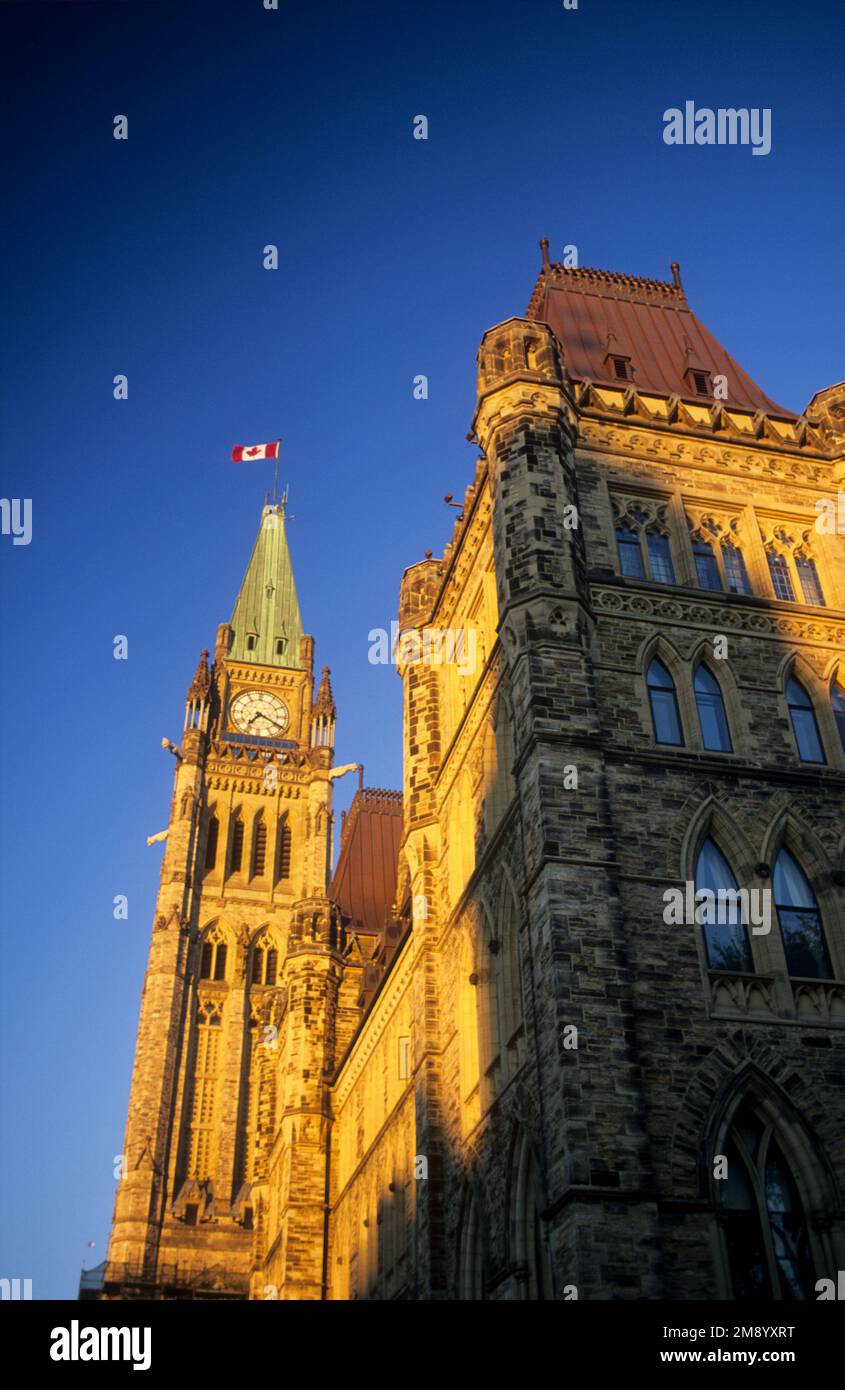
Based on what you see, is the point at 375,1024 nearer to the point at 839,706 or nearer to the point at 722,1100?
the point at 839,706

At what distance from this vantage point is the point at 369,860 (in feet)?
177

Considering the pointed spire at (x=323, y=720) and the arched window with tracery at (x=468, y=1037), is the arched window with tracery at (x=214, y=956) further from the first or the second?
the arched window with tracery at (x=468, y=1037)

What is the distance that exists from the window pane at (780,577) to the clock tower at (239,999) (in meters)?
21.7

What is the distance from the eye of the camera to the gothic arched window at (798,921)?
69.2 ft

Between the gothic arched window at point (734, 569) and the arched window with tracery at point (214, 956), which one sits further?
the arched window with tracery at point (214, 956)

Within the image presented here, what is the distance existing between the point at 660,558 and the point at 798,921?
750cm

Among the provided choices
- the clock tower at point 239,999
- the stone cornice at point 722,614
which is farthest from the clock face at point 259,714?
the stone cornice at point 722,614

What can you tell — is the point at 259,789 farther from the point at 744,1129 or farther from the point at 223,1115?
the point at 744,1129

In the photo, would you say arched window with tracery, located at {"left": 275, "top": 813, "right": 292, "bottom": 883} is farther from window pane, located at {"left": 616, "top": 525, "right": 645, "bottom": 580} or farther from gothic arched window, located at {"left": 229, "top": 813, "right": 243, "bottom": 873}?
window pane, located at {"left": 616, "top": 525, "right": 645, "bottom": 580}

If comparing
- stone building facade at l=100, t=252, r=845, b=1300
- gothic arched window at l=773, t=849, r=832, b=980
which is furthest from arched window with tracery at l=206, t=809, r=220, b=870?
gothic arched window at l=773, t=849, r=832, b=980

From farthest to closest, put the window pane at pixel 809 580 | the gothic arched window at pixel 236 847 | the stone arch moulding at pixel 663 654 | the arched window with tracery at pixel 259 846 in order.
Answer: the arched window with tracery at pixel 259 846
the gothic arched window at pixel 236 847
the window pane at pixel 809 580
the stone arch moulding at pixel 663 654

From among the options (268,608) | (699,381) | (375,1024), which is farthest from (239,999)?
(699,381)
